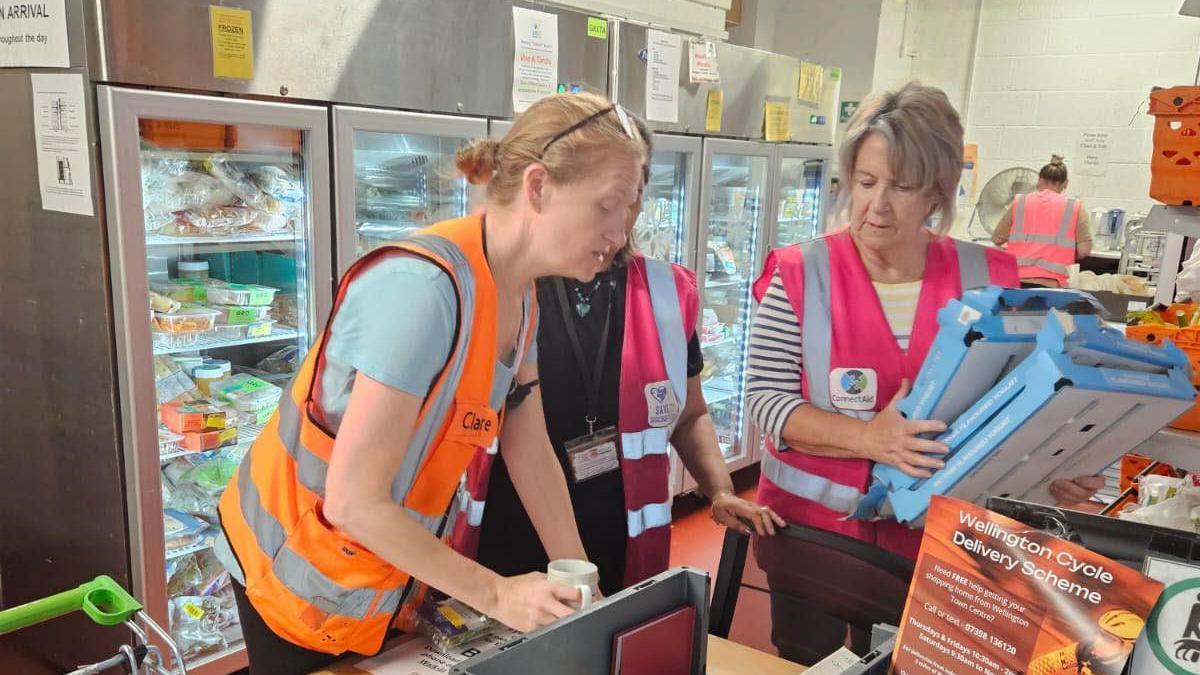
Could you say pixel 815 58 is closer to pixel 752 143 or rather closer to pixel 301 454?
pixel 752 143

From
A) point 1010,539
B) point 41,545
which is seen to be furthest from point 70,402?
point 1010,539

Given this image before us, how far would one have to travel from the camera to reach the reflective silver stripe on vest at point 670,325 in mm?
1974

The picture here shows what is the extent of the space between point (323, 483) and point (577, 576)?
0.45m

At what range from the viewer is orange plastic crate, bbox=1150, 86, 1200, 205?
2.06 meters

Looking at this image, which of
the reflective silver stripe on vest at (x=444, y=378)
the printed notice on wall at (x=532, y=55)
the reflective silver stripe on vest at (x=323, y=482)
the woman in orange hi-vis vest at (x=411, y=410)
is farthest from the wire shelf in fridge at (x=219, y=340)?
the reflective silver stripe on vest at (x=444, y=378)

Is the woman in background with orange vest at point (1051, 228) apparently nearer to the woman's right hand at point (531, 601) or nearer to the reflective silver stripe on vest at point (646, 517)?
the reflective silver stripe on vest at point (646, 517)

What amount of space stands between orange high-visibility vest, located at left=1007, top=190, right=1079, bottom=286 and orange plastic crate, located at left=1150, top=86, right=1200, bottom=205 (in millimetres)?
4784

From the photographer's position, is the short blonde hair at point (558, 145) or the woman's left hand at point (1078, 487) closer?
the short blonde hair at point (558, 145)

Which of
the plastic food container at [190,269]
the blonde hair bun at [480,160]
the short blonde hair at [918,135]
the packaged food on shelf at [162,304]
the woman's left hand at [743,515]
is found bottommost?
the woman's left hand at [743,515]

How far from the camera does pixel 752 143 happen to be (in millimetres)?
4637

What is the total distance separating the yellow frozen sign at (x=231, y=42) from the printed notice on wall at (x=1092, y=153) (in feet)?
23.5

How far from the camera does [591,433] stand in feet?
6.30

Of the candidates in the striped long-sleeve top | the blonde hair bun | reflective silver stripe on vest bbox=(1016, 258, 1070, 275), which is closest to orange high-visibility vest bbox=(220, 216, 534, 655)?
the blonde hair bun

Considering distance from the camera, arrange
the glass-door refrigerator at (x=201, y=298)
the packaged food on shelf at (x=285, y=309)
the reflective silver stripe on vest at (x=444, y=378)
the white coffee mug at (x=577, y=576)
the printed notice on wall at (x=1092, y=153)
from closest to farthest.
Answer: the white coffee mug at (x=577, y=576)
the reflective silver stripe on vest at (x=444, y=378)
the glass-door refrigerator at (x=201, y=298)
the packaged food on shelf at (x=285, y=309)
the printed notice on wall at (x=1092, y=153)
